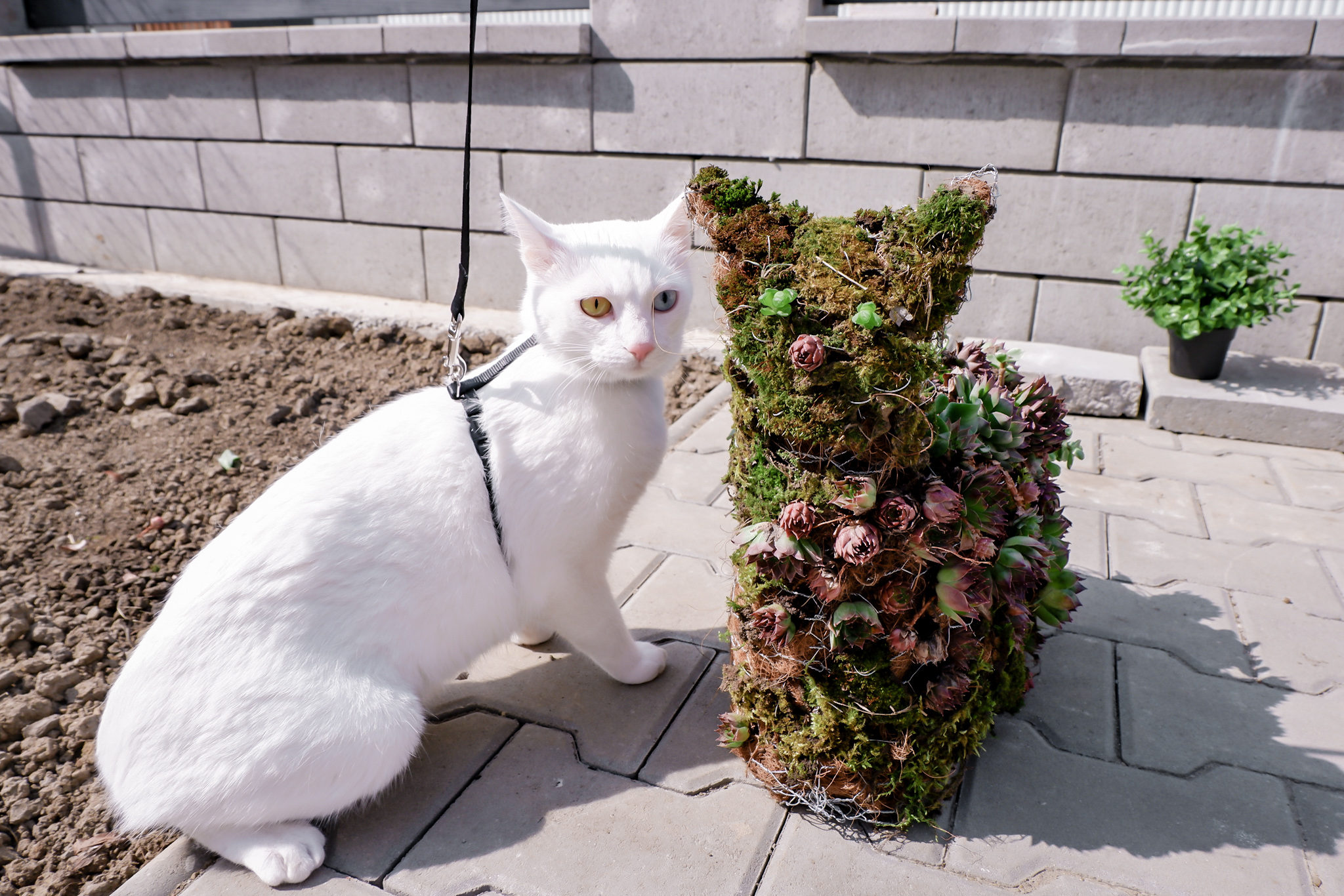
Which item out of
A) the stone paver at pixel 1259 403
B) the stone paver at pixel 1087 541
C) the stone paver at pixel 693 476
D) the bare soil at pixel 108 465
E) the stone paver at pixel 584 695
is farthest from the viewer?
the stone paver at pixel 1259 403

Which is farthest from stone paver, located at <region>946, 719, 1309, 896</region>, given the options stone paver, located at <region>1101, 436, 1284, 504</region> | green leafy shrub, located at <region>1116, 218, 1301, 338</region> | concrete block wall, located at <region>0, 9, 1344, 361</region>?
concrete block wall, located at <region>0, 9, 1344, 361</region>

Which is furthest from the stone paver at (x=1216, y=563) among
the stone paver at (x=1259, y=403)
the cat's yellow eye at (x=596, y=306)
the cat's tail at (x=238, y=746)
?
the cat's tail at (x=238, y=746)

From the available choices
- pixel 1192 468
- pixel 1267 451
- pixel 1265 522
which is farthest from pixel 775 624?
pixel 1267 451

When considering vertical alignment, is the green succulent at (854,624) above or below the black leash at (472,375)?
below

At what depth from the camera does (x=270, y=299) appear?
5.95m

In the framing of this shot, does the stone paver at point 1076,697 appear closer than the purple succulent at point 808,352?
No

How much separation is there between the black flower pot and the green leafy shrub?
63mm

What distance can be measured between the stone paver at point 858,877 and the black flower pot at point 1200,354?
10.9 feet

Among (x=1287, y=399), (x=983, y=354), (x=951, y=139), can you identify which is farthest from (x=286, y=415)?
(x=1287, y=399)

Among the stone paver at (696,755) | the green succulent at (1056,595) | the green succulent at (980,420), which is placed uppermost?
the green succulent at (980,420)

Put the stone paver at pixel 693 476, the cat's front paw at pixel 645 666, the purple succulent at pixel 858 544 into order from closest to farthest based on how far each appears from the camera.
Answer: the purple succulent at pixel 858 544
the cat's front paw at pixel 645 666
the stone paver at pixel 693 476

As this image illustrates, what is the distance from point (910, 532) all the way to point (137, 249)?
7567 millimetres

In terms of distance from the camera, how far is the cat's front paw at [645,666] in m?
2.31

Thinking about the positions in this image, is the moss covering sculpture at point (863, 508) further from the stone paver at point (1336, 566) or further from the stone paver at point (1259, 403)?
the stone paver at point (1259, 403)
